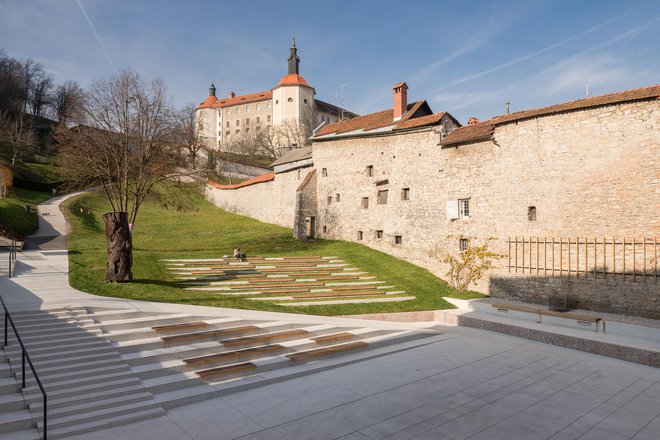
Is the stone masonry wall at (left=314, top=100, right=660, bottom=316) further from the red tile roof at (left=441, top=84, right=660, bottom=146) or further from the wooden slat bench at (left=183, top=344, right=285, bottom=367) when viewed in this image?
the wooden slat bench at (left=183, top=344, right=285, bottom=367)

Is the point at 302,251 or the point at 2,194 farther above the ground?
the point at 2,194

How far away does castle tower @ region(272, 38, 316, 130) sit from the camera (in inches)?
2830

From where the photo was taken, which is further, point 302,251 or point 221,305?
point 302,251

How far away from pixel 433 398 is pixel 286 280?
11281 millimetres

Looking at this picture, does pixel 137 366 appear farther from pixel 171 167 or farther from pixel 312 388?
pixel 171 167

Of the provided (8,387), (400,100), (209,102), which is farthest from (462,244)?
(209,102)

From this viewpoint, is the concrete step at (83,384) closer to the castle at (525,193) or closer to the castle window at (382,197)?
the castle at (525,193)

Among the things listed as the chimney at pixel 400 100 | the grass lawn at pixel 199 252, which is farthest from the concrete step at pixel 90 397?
the chimney at pixel 400 100

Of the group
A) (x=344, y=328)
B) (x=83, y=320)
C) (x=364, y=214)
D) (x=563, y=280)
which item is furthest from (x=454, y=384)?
(x=364, y=214)

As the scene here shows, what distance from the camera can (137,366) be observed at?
806 centimetres

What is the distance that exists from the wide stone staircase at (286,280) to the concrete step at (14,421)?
347 inches

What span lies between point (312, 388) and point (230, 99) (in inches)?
3466

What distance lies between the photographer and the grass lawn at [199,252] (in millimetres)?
13781

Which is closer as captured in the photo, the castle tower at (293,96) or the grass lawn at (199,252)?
the grass lawn at (199,252)
